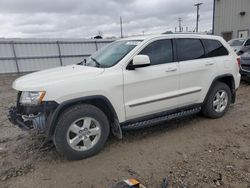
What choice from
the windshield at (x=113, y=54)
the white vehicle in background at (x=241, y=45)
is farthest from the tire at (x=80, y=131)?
the white vehicle in background at (x=241, y=45)

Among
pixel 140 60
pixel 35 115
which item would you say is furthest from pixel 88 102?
pixel 140 60

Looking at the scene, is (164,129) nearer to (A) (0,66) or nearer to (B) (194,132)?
(B) (194,132)

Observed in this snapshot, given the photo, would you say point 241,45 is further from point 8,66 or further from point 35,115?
point 8,66

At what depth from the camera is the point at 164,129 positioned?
4137 mm

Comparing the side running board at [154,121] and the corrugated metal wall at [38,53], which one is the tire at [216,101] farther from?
the corrugated metal wall at [38,53]

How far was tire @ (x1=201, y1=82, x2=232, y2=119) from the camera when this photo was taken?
4361 mm

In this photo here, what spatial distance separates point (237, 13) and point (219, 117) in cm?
1927

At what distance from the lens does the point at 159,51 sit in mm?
3678

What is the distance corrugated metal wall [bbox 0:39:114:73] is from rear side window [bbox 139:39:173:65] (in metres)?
12.1

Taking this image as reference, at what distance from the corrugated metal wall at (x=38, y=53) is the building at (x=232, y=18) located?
13322mm

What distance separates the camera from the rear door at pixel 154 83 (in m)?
3.33

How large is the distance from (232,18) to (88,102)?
21649 millimetres

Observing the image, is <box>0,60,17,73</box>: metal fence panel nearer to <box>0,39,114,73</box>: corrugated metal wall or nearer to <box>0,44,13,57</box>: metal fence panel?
<box>0,39,114,73</box>: corrugated metal wall

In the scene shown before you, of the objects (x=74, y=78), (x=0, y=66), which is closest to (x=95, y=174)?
(x=74, y=78)
